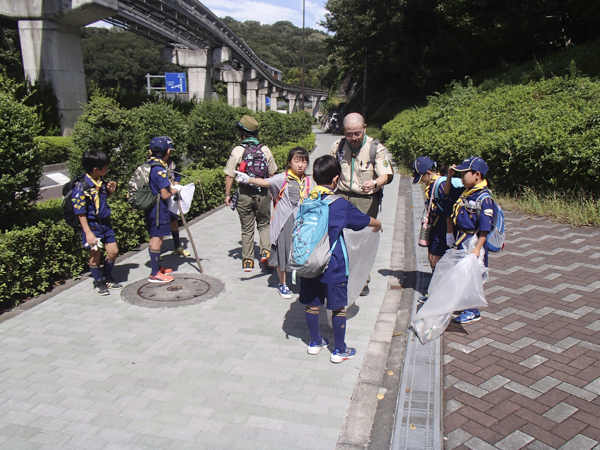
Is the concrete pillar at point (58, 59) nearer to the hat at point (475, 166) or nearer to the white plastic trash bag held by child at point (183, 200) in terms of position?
the white plastic trash bag held by child at point (183, 200)

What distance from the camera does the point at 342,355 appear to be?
12.6 feet

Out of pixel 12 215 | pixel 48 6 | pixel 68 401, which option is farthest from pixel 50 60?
pixel 68 401

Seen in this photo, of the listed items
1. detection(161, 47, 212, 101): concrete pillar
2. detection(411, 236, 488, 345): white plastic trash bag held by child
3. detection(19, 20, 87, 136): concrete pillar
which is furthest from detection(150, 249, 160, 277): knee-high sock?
detection(161, 47, 212, 101): concrete pillar

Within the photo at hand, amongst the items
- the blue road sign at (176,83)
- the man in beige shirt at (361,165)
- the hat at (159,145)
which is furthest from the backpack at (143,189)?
the blue road sign at (176,83)

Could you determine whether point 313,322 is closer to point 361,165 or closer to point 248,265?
point 361,165

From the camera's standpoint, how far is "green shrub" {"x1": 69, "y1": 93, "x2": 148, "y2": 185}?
6.47 m

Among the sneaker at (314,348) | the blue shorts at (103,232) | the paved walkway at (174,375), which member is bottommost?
the paved walkway at (174,375)

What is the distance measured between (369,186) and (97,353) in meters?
3.01

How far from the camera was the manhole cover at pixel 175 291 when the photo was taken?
501cm

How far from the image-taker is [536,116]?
380 inches

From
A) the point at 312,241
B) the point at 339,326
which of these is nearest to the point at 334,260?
the point at 312,241

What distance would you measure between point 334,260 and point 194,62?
31.3 metres

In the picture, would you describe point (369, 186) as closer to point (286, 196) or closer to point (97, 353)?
point (286, 196)

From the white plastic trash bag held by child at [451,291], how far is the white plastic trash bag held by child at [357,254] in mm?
643
